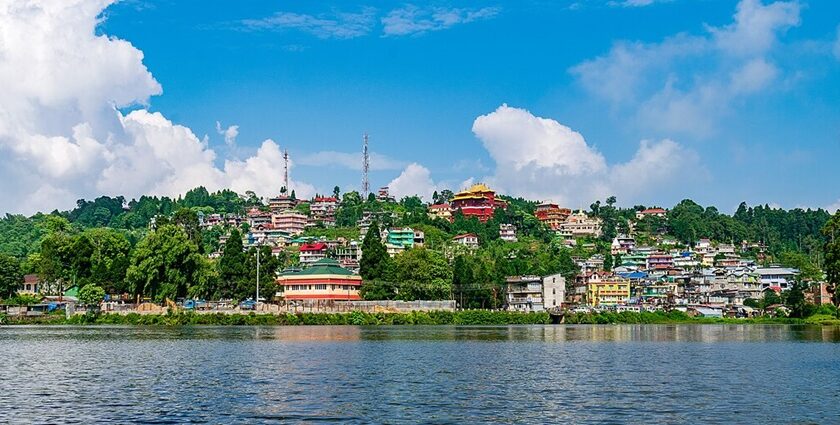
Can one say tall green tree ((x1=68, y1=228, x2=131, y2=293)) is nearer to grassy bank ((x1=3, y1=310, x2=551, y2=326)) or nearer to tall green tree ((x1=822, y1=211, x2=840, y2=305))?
grassy bank ((x1=3, y1=310, x2=551, y2=326))

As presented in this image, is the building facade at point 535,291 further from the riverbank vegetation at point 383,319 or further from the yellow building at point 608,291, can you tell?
the riverbank vegetation at point 383,319

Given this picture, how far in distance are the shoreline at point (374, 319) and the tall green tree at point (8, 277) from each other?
14.1 m

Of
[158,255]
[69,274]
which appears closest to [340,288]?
[158,255]

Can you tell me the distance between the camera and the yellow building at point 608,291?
147250 millimetres

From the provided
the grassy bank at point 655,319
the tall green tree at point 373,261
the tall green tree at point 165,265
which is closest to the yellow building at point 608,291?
the grassy bank at point 655,319

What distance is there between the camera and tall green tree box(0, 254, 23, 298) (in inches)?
4200

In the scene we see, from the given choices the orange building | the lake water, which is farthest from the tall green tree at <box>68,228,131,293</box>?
the lake water

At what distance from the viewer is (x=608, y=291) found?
150m

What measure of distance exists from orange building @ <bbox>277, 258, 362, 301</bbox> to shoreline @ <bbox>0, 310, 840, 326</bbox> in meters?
10.6

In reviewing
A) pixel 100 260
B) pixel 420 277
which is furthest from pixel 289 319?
pixel 100 260

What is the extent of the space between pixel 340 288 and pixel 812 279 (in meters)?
82.8

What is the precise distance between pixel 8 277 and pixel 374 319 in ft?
146

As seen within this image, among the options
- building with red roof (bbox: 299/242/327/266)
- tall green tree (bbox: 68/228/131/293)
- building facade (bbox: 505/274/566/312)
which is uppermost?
building with red roof (bbox: 299/242/327/266)

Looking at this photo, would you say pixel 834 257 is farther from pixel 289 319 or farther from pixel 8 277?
pixel 8 277
